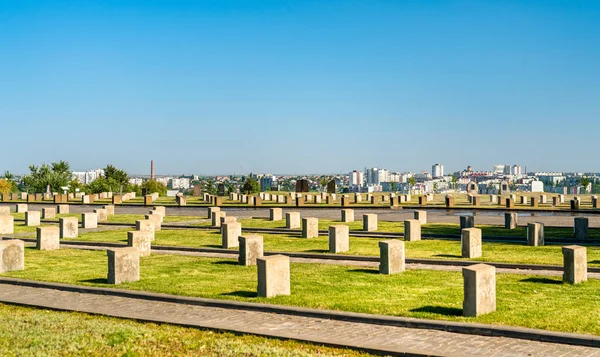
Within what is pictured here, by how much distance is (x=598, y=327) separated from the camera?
1066 centimetres

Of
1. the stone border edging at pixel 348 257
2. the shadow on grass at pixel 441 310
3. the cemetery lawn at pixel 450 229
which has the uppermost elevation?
the cemetery lawn at pixel 450 229

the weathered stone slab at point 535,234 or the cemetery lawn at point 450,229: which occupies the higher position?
the weathered stone slab at point 535,234

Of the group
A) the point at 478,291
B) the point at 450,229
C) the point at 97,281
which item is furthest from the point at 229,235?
the point at 478,291

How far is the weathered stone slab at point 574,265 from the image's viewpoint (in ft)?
49.8

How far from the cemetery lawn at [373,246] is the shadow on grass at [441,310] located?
23.2 ft

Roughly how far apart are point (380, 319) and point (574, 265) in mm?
5983

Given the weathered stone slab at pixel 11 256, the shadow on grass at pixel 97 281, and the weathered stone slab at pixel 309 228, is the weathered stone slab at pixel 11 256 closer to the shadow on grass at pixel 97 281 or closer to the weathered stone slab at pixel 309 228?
the shadow on grass at pixel 97 281

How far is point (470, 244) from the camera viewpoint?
2008 cm

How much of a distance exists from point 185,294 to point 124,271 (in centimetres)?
260

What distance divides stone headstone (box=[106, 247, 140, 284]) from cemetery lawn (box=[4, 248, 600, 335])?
0.31m

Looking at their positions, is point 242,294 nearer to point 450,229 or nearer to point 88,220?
point 450,229

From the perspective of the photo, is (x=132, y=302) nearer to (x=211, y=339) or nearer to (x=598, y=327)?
→ (x=211, y=339)

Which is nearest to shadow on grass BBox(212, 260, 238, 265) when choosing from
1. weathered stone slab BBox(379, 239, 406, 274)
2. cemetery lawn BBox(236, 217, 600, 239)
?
weathered stone slab BBox(379, 239, 406, 274)

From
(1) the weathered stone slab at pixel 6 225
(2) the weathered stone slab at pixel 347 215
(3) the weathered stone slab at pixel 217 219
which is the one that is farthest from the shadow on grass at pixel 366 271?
(1) the weathered stone slab at pixel 6 225
